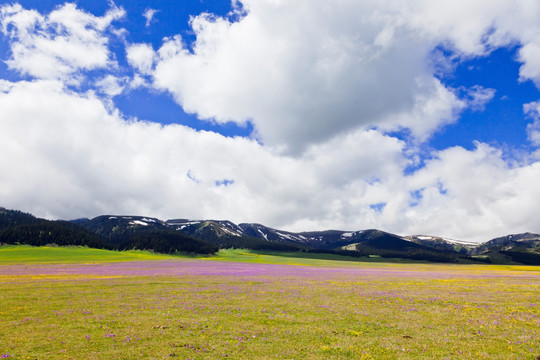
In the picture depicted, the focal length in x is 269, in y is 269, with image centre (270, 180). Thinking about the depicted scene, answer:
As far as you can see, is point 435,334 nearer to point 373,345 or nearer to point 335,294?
point 373,345

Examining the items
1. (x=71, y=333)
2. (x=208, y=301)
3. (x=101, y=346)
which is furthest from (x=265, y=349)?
(x=208, y=301)

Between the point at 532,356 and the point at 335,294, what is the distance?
20702 millimetres

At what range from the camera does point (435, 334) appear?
1673 centimetres

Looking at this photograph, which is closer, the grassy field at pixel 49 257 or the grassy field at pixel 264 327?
the grassy field at pixel 264 327

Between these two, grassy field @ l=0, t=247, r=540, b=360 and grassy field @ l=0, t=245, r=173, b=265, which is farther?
grassy field @ l=0, t=245, r=173, b=265

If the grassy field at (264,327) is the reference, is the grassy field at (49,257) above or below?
below

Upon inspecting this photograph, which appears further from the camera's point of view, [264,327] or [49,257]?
[49,257]

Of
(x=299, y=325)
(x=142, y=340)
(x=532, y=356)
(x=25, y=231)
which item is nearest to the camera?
(x=532, y=356)

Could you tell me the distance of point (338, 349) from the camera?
14.2 metres

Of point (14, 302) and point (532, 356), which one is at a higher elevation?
point (532, 356)

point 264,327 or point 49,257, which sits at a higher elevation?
point 264,327

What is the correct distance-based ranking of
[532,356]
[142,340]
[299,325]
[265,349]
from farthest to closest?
[299,325]
[142,340]
[265,349]
[532,356]

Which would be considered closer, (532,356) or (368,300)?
(532,356)

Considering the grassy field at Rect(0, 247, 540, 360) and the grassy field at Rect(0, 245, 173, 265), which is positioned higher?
the grassy field at Rect(0, 247, 540, 360)
